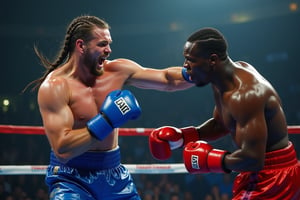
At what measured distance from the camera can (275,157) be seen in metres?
1.68

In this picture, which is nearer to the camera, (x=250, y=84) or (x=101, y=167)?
(x=250, y=84)

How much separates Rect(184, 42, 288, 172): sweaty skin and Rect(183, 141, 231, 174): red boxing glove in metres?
0.04

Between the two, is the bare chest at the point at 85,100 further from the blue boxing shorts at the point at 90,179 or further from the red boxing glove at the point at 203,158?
the red boxing glove at the point at 203,158

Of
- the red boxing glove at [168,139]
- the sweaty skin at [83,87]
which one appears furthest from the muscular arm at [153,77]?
the red boxing glove at [168,139]

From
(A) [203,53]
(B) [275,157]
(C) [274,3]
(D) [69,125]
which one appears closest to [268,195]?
(B) [275,157]

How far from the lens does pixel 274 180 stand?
1.64 m

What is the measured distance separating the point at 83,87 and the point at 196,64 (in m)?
0.62

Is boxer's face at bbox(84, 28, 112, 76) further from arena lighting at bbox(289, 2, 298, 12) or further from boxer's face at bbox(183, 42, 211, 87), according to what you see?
arena lighting at bbox(289, 2, 298, 12)

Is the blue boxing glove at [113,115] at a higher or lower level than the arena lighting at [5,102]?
higher

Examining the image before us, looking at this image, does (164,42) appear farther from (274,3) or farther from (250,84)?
(250,84)

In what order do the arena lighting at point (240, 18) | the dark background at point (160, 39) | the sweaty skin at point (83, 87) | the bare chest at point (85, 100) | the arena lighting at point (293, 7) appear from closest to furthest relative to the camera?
1. the sweaty skin at point (83, 87)
2. the bare chest at point (85, 100)
3. the dark background at point (160, 39)
4. the arena lighting at point (293, 7)
5. the arena lighting at point (240, 18)

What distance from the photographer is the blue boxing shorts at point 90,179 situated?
187 cm

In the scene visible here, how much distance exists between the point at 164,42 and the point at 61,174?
802 centimetres

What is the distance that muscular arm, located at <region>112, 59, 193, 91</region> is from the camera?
2244 mm
